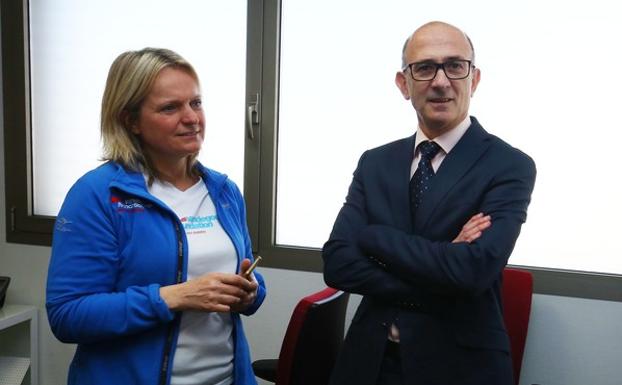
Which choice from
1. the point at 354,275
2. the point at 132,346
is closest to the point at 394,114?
the point at 354,275

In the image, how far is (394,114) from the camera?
2252mm

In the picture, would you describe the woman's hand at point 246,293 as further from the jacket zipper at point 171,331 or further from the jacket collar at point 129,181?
the jacket collar at point 129,181

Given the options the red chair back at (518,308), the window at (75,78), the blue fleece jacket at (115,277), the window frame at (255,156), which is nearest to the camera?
the blue fleece jacket at (115,277)

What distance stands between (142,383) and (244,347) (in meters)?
0.30

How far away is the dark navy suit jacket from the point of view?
3.78ft

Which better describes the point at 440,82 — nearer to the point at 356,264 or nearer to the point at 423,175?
the point at 423,175

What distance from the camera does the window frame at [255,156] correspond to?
2.01 m

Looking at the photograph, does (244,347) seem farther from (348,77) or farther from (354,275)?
(348,77)

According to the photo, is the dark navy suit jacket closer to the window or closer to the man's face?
the man's face

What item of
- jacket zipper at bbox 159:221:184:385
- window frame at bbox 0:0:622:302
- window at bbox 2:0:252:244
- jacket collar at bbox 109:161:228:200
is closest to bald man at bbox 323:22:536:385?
jacket zipper at bbox 159:221:184:385

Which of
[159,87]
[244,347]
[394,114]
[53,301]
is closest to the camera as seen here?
[53,301]

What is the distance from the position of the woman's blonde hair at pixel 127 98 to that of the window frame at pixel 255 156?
3.52 feet

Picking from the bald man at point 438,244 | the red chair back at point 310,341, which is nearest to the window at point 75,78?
the red chair back at point 310,341

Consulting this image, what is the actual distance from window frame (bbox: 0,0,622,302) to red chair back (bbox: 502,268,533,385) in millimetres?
245
